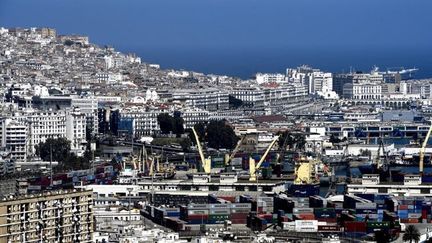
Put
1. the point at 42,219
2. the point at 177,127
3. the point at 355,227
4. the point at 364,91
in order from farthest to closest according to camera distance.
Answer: the point at 364,91
the point at 177,127
the point at 355,227
the point at 42,219

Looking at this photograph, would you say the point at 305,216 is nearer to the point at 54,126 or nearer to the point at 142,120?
the point at 54,126

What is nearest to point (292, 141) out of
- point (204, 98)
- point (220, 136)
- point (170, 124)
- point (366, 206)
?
point (220, 136)

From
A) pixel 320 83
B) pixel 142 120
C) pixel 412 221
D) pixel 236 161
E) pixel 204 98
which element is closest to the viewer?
pixel 412 221

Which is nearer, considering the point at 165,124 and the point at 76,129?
Answer: the point at 76,129

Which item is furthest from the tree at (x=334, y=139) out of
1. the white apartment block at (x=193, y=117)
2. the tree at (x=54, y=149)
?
the tree at (x=54, y=149)

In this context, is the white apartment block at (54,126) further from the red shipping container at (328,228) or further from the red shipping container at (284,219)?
the red shipping container at (328,228)

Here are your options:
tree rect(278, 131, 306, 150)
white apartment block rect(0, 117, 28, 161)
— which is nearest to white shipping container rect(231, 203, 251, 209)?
white apartment block rect(0, 117, 28, 161)

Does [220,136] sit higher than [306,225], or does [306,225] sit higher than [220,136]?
[220,136]
